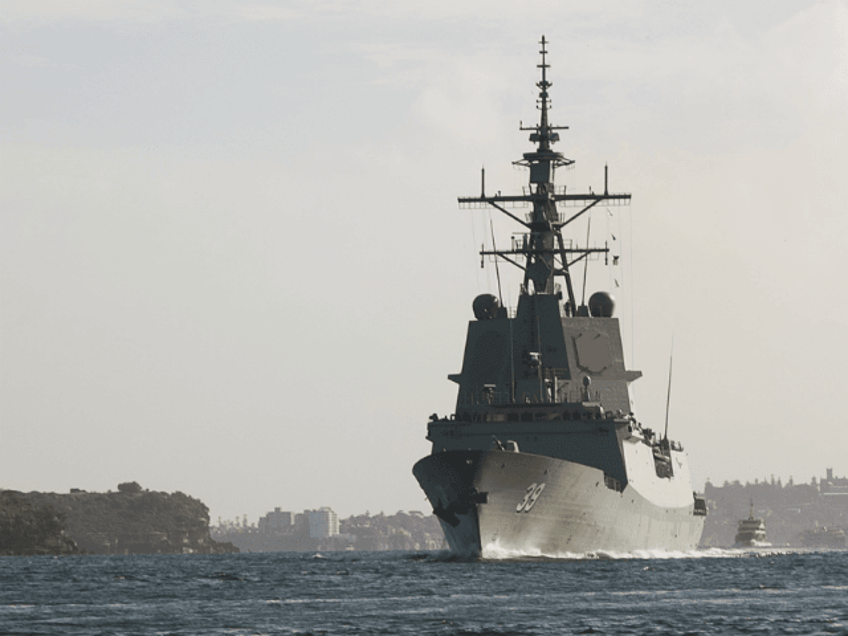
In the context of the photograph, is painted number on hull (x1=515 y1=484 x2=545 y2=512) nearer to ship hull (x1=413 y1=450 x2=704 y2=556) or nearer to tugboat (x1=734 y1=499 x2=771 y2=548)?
ship hull (x1=413 y1=450 x2=704 y2=556)

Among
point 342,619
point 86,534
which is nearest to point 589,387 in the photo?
point 342,619

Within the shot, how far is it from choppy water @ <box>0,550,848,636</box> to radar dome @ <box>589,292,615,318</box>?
543 inches

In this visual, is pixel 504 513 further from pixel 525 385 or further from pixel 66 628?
pixel 66 628

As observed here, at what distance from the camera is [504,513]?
5122 cm

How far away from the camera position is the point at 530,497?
5134cm

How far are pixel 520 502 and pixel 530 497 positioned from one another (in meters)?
0.42

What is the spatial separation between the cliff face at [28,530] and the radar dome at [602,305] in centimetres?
8173

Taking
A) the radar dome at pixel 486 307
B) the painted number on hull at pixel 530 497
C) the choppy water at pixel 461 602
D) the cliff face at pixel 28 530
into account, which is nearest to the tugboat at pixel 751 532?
the cliff face at pixel 28 530

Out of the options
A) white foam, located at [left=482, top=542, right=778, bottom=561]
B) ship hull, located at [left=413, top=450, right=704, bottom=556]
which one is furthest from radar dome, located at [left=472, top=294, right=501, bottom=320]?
white foam, located at [left=482, top=542, right=778, bottom=561]

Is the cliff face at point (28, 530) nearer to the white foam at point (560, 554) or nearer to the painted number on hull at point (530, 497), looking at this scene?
the white foam at point (560, 554)

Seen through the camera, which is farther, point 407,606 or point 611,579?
point 611,579

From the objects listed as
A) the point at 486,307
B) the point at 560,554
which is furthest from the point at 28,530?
the point at 560,554

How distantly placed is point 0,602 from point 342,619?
13.5 m

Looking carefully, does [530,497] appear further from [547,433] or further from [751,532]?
[751,532]
